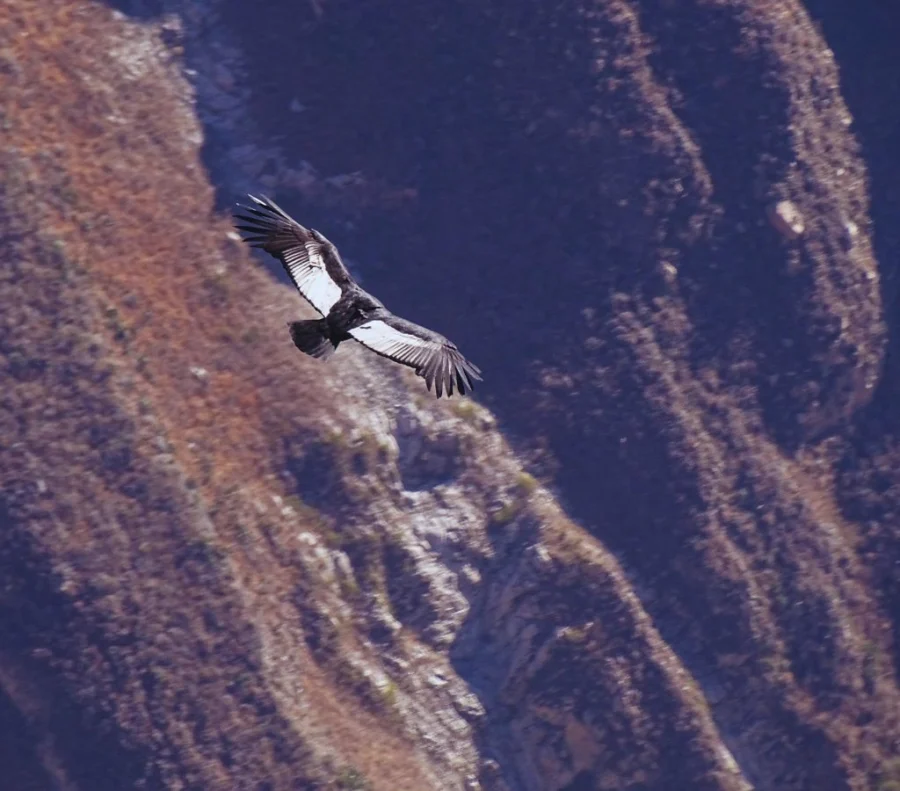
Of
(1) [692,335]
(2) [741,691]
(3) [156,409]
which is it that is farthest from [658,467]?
(3) [156,409]

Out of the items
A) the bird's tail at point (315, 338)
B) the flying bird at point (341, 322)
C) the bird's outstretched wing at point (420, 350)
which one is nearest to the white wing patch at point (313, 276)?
the flying bird at point (341, 322)

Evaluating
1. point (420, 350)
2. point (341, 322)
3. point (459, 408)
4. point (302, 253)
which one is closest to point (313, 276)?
point (302, 253)

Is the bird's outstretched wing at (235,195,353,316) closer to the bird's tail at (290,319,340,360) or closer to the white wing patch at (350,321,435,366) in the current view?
the bird's tail at (290,319,340,360)

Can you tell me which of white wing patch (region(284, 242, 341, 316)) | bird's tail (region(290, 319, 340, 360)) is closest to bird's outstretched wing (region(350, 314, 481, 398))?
bird's tail (region(290, 319, 340, 360))

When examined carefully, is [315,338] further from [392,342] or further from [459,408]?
[459,408]

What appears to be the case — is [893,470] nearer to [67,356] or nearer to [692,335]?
[692,335]
